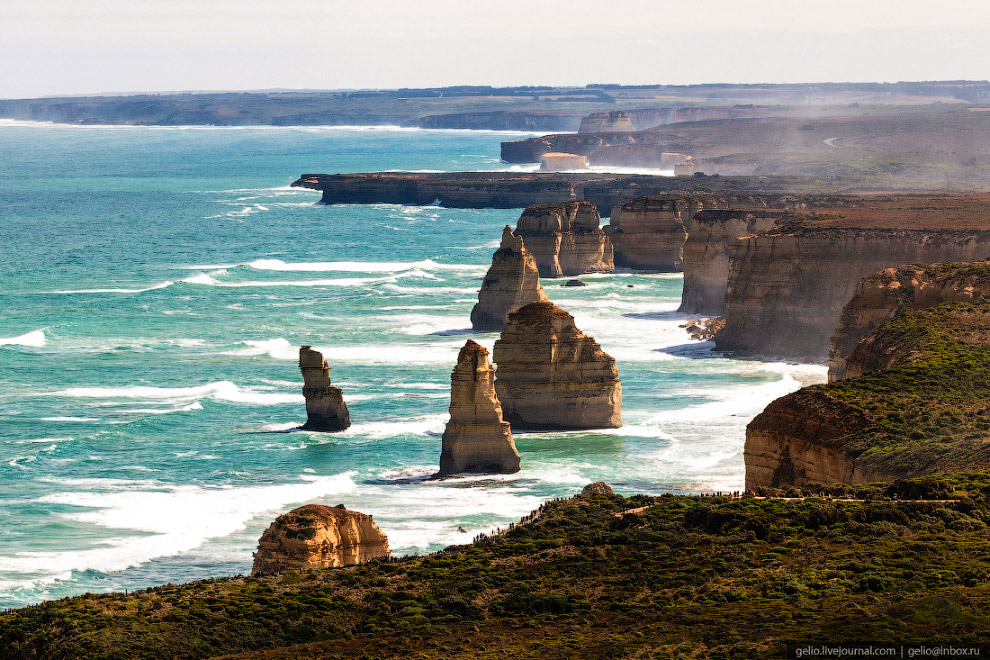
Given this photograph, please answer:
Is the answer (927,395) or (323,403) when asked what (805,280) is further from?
(927,395)

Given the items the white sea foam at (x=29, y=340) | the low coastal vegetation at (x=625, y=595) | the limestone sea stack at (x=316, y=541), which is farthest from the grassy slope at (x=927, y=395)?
the white sea foam at (x=29, y=340)

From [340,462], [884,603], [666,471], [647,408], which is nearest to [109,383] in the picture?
[340,462]

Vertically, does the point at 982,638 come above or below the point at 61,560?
above

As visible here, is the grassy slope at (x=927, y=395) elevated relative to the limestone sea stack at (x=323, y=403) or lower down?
elevated

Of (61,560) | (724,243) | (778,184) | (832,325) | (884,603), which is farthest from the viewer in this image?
(778,184)

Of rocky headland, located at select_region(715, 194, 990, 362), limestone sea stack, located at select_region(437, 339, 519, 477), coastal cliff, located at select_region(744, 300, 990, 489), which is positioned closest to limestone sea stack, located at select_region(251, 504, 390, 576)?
coastal cliff, located at select_region(744, 300, 990, 489)

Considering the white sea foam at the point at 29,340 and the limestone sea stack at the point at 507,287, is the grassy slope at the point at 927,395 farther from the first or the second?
the white sea foam at the point at 29,340

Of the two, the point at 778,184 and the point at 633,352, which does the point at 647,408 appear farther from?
the point at 778,184
